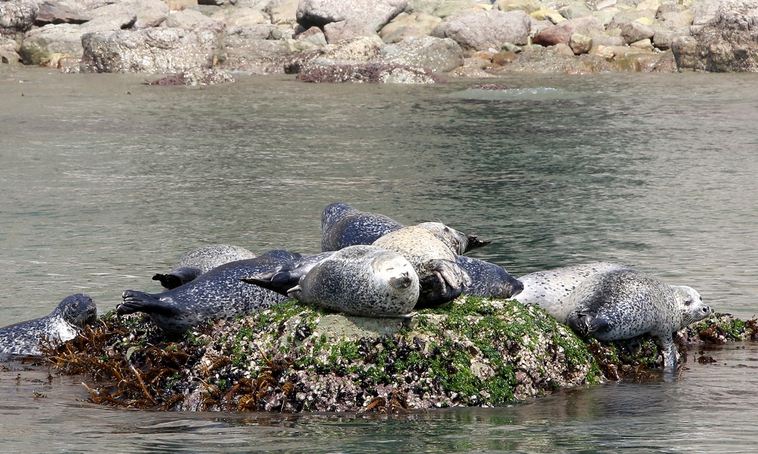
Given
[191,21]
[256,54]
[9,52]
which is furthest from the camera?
[191,21]

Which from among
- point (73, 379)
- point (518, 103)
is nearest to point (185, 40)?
point (518, 103)

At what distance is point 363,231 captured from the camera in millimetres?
8102

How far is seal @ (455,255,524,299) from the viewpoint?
7.50m

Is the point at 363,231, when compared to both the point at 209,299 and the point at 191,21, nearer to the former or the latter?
the point at 209,299

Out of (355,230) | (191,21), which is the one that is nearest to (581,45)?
(191,21)

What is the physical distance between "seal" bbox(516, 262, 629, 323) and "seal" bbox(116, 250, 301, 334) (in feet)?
4.64

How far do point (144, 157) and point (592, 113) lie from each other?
8.36 meters

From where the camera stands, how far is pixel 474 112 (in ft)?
73.2

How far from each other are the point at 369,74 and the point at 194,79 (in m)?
3.75

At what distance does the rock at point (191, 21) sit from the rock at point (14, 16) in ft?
Answer: 12.7

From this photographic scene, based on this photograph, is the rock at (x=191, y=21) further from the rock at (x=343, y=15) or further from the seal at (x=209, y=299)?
the seal at (x=209, y=299)

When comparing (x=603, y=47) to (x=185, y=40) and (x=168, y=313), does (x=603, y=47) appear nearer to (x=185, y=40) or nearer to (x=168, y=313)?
(x=185, y=40)

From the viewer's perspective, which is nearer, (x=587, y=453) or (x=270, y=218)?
(x=587, y=453)

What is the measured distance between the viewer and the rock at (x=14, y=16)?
3484 centimetres
